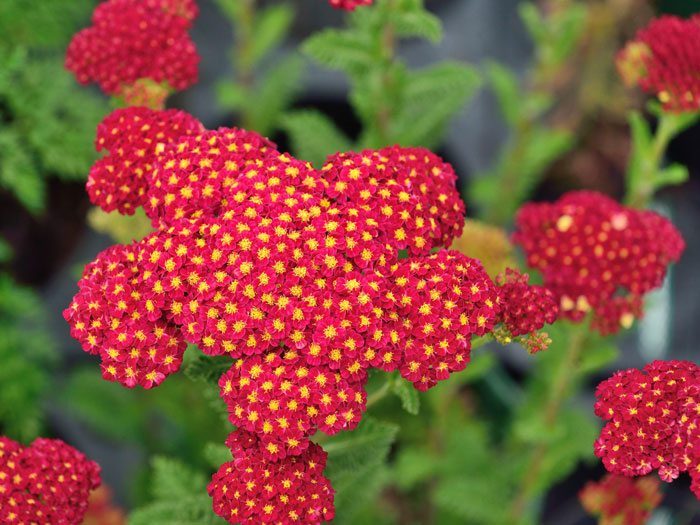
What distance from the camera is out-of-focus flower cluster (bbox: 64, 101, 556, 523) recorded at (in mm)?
1232

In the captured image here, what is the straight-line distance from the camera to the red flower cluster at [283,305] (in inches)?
48.4

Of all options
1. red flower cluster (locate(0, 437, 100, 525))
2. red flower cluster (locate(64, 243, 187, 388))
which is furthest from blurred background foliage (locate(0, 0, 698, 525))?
red flower cluster (locate(0, 437, 100, 525))

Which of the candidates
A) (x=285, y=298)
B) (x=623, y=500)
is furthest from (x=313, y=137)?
(x=623, y=500)

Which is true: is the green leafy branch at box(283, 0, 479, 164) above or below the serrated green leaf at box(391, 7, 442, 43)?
below

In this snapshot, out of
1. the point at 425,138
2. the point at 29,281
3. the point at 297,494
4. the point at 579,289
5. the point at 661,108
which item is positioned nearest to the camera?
the point at 297,494

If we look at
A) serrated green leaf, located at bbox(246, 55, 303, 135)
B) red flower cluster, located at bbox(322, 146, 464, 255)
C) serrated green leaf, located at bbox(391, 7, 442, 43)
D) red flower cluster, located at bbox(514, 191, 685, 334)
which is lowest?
serrated green leaf, located at bbox(246, 55, 303, 135)

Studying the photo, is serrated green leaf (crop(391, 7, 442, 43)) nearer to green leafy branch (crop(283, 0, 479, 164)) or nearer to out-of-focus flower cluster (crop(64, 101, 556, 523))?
green leafy branch (crop(283, 0, 479, 164))

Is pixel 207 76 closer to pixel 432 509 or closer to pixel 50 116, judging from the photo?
pixel 50 116

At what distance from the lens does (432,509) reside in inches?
105

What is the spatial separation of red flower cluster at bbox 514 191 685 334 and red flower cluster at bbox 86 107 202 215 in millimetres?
703

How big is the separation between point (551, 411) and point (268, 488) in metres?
0.99

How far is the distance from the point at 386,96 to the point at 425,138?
0.75 ft

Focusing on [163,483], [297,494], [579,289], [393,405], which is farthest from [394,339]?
[393,405]

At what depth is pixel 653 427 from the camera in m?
1.24
